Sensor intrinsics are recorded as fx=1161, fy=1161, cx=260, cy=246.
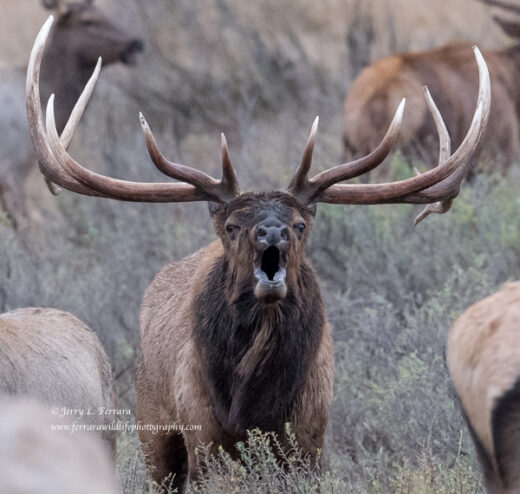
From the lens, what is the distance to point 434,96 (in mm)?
9539

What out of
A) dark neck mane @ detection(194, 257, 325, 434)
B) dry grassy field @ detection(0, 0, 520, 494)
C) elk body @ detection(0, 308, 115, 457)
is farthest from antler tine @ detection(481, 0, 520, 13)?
elk body @ detection(0, 308, 115, 457)

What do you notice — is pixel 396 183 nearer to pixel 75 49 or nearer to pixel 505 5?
pixel 505 5

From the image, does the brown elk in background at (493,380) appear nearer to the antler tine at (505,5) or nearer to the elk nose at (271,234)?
the elk nose at (271,234)

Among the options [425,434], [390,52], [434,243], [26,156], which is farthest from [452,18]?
[425,434]

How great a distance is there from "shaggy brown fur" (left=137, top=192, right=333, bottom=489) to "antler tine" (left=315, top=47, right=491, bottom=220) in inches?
10.0

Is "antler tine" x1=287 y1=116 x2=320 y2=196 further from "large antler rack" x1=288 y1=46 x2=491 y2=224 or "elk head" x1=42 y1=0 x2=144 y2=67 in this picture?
"elk head" x1=42 y1=0 x2=144 y2=67

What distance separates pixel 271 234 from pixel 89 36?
728 centimetres

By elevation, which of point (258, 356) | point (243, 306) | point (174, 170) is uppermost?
point (174, 170)

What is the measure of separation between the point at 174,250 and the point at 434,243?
1.85 metres

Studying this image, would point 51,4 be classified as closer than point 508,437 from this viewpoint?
No

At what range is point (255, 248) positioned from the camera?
493cm

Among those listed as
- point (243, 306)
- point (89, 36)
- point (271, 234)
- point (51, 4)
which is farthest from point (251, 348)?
point (89, 36)

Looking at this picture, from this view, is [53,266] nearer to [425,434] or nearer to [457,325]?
[425,434]

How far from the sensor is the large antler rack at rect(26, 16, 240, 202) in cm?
531
